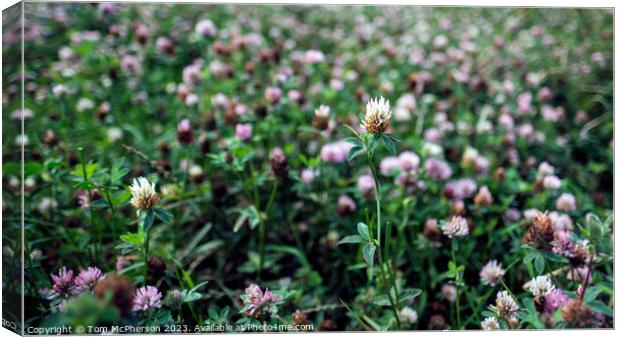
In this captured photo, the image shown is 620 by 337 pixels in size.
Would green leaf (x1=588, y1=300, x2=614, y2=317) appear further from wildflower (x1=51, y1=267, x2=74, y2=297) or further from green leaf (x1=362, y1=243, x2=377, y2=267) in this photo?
wildflower (x1=51, y1=267, x2=74, y2=297)

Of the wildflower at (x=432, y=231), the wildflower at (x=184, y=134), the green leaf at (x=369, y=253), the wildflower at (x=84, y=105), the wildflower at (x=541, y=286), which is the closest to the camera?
the green leaf at (x=369, y=253)

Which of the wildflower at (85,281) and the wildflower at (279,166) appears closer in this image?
→ the wildflower at (85,281)

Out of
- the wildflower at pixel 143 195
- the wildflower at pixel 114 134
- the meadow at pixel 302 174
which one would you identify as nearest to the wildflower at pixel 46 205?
the meadow at pixel 302 174

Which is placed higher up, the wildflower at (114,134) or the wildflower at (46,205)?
the wildflower at (114,134)

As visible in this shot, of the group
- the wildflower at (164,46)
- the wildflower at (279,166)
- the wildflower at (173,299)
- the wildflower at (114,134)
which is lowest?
the wildflower at (173,299)

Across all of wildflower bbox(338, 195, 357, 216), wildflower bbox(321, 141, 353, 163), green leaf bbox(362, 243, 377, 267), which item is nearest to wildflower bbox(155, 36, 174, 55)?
wildflower bbox(321, 141, 353, 163)

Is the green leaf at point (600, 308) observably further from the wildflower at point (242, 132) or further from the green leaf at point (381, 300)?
the wildflower at point (242, 132)

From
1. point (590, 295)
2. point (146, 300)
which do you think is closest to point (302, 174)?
point (146, 300)
